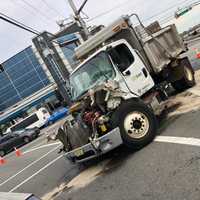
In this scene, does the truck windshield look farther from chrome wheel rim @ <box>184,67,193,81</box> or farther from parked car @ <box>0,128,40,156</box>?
parked car @ <box>0,128,40,156</box>

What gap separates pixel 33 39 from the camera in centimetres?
5278

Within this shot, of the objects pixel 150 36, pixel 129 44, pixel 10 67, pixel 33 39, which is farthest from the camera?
pixel 10 67

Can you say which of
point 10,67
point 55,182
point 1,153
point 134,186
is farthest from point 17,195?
point 10,67

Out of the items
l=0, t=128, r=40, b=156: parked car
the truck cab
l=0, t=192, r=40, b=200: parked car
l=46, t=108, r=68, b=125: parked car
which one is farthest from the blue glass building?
l=0, t=192, r=40, b=200: parked car

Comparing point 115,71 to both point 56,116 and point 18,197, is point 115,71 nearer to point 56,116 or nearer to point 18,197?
point 18,197

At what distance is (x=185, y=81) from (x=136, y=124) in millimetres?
4994

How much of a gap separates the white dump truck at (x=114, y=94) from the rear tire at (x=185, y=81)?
149 cm

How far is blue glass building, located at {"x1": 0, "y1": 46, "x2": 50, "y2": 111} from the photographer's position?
54.6 meters

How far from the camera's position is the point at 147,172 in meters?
6.60

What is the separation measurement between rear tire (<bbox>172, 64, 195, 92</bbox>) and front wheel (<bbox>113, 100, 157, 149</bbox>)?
4.51m

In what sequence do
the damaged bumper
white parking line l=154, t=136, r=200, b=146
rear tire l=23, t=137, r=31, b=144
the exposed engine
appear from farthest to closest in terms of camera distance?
rear tire l=23, t=137, r=31, b=144, the exposed engine, the damaged bumper, white parking line l=154, t=136, r=200, b=146

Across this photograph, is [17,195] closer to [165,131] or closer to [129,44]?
[165,131]

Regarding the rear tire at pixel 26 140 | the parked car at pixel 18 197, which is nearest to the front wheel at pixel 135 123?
the parked car at pixel 18 197

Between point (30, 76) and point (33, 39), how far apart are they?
620cm
